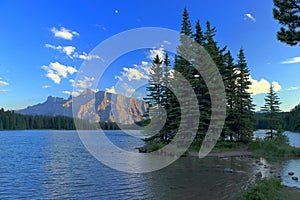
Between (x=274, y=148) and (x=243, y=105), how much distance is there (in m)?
9.36

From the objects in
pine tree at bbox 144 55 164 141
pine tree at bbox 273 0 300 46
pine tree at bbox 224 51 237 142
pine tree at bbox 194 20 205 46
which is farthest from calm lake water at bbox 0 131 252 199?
pine tree at bbox 194 20 205 46

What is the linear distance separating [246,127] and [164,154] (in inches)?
567

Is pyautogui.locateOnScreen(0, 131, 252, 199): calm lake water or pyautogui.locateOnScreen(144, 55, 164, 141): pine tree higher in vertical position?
pyautogui.locateOnScreen(144, 55, 164, 141): pine tree

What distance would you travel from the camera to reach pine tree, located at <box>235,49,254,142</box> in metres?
41.6

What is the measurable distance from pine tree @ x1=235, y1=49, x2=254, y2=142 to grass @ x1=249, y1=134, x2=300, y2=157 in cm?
252

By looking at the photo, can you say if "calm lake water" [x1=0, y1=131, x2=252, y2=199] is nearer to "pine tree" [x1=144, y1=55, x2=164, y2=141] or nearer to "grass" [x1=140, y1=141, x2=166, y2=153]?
"grass" [x1=140, y1=141, x2=166, y2=153]

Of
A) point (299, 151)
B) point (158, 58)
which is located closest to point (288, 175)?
point (299, 151)

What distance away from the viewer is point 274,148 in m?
36.3

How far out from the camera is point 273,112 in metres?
50.7

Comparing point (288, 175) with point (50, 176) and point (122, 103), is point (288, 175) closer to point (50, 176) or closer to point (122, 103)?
point (50, 176)

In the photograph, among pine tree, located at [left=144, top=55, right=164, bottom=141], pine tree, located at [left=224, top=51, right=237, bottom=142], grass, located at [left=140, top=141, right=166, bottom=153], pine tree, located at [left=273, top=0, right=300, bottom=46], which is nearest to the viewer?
pine tree, located at [left=273, top=0, right=300, bottom=46]

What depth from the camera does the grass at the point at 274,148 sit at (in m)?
35.3

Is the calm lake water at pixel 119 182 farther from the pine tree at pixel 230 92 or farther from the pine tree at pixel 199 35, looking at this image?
the pine tree at pixel 199 35

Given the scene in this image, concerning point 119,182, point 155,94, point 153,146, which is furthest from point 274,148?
point 119,182
